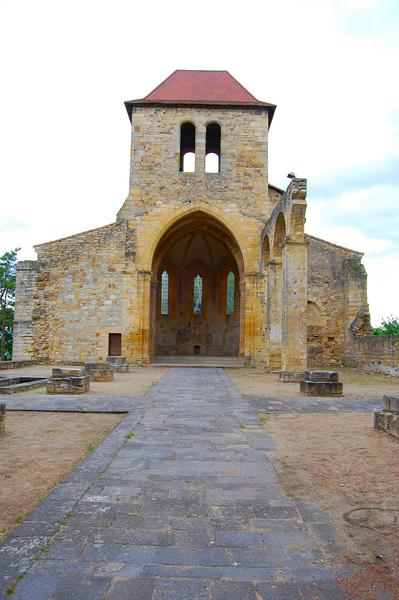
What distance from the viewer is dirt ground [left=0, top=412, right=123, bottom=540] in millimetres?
3330

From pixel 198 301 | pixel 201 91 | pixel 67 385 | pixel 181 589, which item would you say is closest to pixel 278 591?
pixel 181 589

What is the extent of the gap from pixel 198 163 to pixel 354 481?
1705 cm

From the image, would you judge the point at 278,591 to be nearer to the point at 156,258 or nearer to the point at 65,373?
the point at 65,373

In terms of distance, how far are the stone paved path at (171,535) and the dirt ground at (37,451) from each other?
0.55ft

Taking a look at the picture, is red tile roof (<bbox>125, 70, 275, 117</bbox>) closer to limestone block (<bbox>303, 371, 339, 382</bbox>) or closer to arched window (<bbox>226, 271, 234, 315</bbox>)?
arched window (<bbox>226, 271, 234, 315</bbox>)

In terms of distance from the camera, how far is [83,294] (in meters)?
18.7

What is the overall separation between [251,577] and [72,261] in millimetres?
17542

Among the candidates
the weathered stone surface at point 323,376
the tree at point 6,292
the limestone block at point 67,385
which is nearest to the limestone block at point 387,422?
the weathered stone surface at point 323,376

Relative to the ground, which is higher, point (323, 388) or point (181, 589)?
point (323, 388)

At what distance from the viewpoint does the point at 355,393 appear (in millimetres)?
10281

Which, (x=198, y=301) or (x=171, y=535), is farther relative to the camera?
(x=198, y=301)

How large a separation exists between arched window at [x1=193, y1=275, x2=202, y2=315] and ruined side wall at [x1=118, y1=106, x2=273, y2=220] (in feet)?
31.1

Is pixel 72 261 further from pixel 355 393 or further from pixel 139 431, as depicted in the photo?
pixel 139 431

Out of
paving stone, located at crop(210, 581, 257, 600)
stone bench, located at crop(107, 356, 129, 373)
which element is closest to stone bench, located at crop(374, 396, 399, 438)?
paving stone, located at crop(210, 581, 257, 600)
